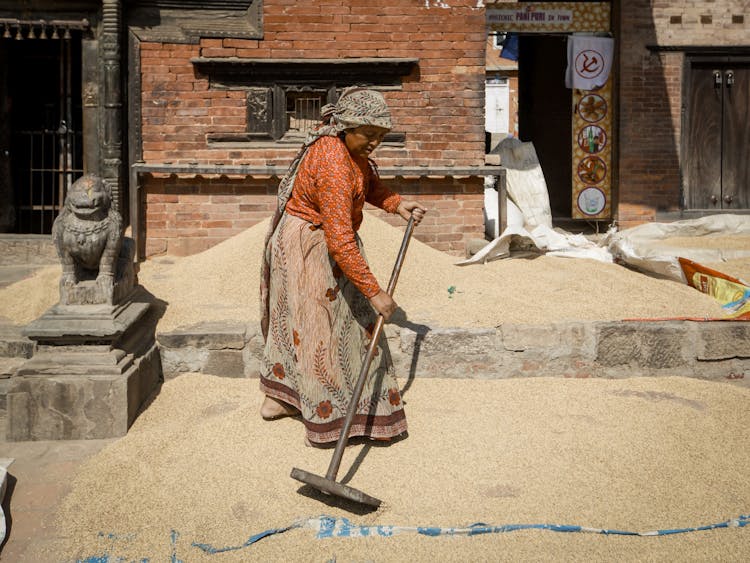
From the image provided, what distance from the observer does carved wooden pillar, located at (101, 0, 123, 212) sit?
674 cm

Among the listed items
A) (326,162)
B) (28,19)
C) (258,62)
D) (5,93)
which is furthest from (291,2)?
(326,162)

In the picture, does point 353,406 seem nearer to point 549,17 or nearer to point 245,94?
point 245,94

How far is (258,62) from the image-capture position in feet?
22.2

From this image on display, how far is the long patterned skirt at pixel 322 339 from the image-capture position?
3.11 metres

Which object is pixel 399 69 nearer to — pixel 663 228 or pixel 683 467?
pixel 663 228

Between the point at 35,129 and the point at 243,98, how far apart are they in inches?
115

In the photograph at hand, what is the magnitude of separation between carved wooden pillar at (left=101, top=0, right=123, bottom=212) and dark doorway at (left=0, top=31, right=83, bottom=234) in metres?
0.71

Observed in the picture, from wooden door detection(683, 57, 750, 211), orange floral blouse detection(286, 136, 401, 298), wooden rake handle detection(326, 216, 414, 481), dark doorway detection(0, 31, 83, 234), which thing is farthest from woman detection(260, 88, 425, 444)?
wooden door detection(683, 57, 750, 211)

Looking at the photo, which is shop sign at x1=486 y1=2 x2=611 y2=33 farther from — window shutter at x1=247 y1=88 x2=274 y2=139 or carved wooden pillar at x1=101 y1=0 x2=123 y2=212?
carved wooden pillar at x1=101 y1=0 x2=123 y2=212

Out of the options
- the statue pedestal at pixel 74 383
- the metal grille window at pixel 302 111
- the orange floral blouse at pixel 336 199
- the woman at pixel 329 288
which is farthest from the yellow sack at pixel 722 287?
the metal grille window at pixel 302 111

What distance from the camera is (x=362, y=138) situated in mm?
3031

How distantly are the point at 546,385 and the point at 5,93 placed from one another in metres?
6.68

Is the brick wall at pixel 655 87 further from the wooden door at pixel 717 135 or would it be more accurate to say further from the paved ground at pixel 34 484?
the paved ground at pixel 34 484

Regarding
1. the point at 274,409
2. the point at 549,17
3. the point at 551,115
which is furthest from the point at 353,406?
the point at 551,115
